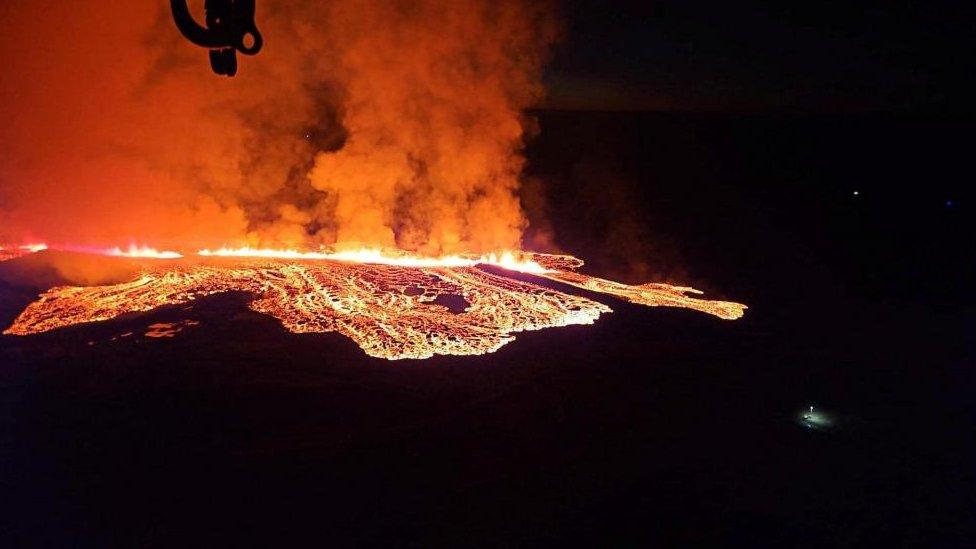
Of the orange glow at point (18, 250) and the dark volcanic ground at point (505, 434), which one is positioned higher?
the orange glow at point (18, 250)

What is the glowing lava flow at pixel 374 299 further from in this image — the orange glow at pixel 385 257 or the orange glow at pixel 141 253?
the orange glow at pixel 141 253

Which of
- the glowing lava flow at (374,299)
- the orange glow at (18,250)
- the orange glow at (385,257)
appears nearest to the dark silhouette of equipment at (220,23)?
the glowing lava flow at (374,299)

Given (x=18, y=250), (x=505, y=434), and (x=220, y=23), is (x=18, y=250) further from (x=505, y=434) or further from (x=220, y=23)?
(x=505, y=434)

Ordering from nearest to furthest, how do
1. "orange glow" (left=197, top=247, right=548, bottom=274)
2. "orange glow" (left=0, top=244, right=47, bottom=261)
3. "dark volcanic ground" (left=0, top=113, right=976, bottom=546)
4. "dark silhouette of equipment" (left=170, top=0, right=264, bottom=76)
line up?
"dark silhouette of equipment" (left=170, top=0, right=264, bottom=76), "dark volcanic ground" (left=0, top=113, right=976, bottom=546), "orange glow" (left=0, top=244, right=47, bottom=261), "orange glow" (left=197, top=247, right=548, bottom=274)

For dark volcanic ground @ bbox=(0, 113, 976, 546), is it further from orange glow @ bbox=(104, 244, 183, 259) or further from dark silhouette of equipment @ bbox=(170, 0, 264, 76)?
dark silhouette of equipment @ bbox=(170, 0, 264, 76)

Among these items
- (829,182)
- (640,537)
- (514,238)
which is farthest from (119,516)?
(829,182)

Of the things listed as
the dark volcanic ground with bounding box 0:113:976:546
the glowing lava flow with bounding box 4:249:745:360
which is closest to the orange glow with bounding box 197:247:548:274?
the glowing lava flow with bounding box 4:249:745:360
